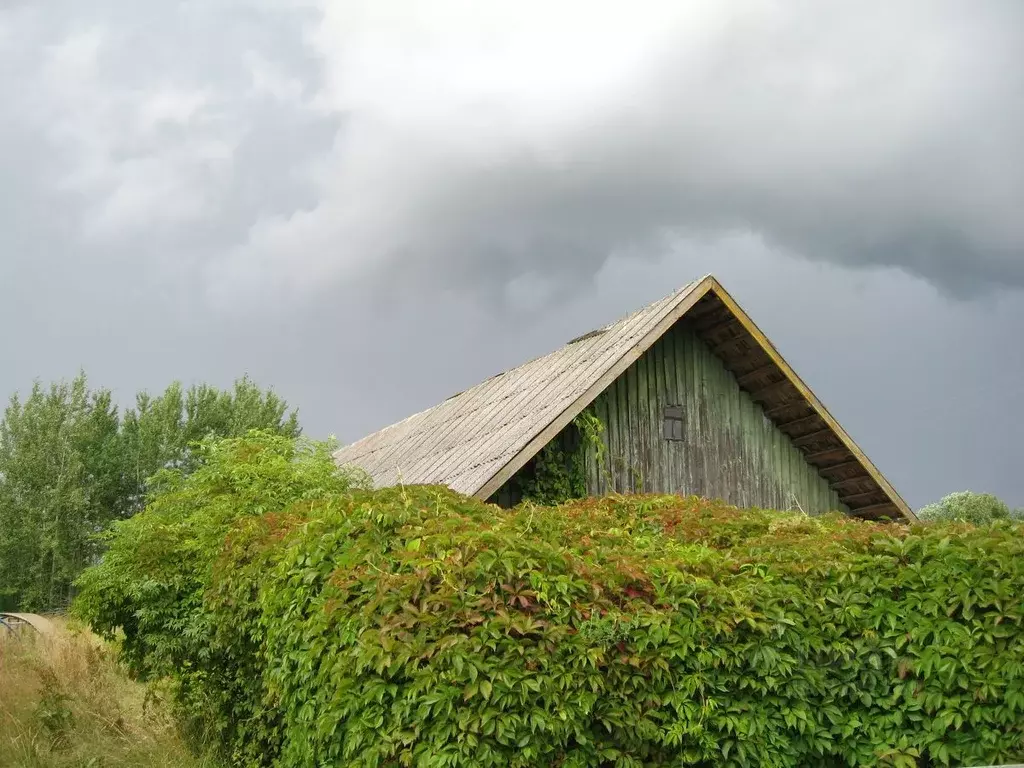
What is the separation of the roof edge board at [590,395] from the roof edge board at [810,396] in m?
0.38

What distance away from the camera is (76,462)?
137 feet

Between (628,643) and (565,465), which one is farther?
(565,465)

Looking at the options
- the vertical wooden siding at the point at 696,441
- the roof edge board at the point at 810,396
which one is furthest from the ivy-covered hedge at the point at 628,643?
the roof edge board at the point at 810,396

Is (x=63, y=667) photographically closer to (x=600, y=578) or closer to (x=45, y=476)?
(x=600, y=578)

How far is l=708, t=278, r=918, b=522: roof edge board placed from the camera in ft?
49.7

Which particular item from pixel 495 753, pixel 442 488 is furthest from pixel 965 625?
pixel 442 488

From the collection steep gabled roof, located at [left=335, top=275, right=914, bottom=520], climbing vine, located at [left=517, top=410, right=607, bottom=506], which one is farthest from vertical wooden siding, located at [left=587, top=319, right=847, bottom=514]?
climbing vine, located at [left=517, top=410, right=607, bottom=506]

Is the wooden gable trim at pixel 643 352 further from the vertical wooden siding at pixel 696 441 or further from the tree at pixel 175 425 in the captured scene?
the tree at pixel 175 425

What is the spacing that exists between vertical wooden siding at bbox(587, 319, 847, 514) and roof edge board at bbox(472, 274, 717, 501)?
1219mm

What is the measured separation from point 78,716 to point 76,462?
→ 105 feet

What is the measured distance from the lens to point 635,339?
13.9 meters

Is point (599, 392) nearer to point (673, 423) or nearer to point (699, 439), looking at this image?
point (673, 423)

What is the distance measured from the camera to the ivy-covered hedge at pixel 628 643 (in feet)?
17.6

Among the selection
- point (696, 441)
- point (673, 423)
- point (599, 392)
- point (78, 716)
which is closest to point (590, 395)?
point (599, 392)
